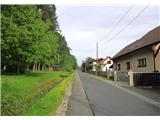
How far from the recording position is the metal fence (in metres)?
24.1

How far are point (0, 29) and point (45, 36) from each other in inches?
312

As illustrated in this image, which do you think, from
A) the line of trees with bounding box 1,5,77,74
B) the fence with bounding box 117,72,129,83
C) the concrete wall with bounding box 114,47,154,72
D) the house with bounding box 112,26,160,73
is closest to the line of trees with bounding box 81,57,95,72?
the concrete wall with bounding box 114,47,154,72

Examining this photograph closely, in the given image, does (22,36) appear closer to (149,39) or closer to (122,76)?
(122,76)

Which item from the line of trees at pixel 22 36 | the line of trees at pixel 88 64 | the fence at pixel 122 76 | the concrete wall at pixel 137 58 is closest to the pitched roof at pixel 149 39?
the concrete wall at pixel 137 58

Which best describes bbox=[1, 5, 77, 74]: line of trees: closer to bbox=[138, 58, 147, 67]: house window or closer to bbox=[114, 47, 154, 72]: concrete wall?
bbox=[114, 47, 154, 72]: concrete wall

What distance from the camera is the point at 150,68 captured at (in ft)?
95.9

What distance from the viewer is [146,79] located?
2447 centimetres

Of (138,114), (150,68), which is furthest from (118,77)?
(138,114)

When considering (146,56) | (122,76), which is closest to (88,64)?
(122,76)

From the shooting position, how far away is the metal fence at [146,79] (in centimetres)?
2410

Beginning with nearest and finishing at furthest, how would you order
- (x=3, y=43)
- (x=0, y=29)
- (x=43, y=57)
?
(x=0, y=29)
(x=3, y=43)
(x=43, y=57)

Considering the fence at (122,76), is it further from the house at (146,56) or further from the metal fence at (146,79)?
the metal fence at (146,79)
